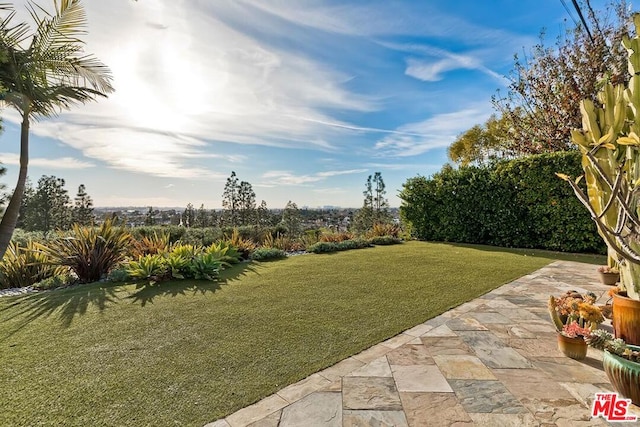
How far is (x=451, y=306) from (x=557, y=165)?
6207 millimetres

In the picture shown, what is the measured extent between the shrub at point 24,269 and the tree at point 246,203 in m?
11.0

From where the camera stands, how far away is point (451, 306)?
3.54 meters

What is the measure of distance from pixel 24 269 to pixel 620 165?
27.1 ft

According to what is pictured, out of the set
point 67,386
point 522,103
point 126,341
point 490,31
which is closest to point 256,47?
point 490,31

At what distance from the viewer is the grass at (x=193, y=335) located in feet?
6.15

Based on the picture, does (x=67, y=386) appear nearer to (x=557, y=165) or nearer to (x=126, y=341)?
(x=126, y=341)

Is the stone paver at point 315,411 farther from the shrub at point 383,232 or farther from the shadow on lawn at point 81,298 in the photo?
the shrub at point 383,232

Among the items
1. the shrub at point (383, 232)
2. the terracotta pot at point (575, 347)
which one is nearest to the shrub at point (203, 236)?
the shrub at point (383, 232)

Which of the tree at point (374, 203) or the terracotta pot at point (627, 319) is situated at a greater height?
the tree at point (374, 203)

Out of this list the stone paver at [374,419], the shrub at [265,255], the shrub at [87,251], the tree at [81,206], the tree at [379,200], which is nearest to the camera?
the stone paver at [374,419]

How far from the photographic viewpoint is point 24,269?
5215 mm

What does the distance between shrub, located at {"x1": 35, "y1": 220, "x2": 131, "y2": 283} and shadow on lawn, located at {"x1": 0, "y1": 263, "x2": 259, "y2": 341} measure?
36 centimetres

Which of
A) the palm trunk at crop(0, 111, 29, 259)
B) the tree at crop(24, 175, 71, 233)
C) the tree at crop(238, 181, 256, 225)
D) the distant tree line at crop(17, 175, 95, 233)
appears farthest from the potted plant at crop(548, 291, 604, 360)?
the tree at crop(24, 175, 71, 233)

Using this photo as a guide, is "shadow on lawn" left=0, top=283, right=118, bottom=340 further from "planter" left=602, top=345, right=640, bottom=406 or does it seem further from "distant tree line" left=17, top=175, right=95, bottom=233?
"distant tree line" left=17, top=175, right=95, bottom=233
